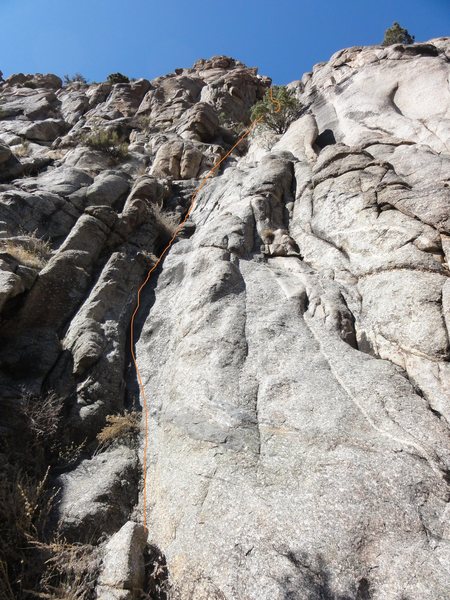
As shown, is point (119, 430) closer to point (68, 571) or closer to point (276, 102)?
point (68, 571)

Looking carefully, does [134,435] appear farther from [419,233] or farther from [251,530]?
[419,233]

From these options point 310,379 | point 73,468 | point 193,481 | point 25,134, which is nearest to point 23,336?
point 73,468

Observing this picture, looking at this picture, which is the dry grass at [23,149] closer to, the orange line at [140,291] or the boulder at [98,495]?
the orange line at [140,291]

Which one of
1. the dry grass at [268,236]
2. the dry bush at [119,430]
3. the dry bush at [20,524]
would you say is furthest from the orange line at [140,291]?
the dry grass at [268,236]

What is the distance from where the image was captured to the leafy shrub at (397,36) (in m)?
25.9

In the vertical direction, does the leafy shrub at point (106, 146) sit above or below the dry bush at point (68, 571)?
above

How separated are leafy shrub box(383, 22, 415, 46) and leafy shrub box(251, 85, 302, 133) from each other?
13336mm

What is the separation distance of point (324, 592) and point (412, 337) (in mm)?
3797

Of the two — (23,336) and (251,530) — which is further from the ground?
(23,336)

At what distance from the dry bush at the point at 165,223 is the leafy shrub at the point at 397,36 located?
2374 cm

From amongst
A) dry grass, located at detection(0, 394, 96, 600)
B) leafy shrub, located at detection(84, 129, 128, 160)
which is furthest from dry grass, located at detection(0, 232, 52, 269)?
leafy shrub, located at detection(84, 129, 128, 160)

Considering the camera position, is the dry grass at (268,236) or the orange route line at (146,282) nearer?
the orange route line at (146,282)

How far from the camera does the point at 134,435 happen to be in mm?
6727

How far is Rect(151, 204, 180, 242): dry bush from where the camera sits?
471 inches
